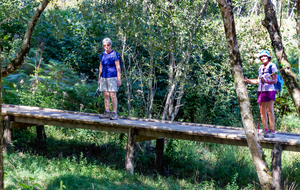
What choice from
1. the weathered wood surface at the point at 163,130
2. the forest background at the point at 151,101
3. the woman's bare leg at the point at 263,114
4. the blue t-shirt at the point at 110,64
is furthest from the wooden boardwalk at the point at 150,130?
the blue t-shirt at the point at 110,64

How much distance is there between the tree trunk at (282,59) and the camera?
9.57 ft

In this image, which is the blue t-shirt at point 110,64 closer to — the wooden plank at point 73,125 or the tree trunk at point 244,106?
the wooden plank at point 73,125

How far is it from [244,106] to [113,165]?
440 cm

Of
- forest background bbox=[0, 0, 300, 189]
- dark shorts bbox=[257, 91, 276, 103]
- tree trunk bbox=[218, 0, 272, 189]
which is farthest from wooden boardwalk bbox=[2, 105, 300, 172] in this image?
tree trunk bbox=[218, 0, 272, 189]

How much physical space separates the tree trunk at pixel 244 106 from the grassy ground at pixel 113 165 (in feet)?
8.07

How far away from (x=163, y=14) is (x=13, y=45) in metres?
7.65

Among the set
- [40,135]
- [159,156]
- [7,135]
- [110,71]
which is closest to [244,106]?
[110,71]

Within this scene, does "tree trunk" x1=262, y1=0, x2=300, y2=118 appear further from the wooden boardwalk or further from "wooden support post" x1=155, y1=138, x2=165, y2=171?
"wooden support post" x1=155, y1=138, x2=165, y2=171

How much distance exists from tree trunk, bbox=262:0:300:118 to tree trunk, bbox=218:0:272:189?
1.43 feet

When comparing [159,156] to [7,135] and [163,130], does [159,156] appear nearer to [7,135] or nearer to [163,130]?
[163,130]

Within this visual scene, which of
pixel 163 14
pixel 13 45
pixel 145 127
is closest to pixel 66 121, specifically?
pixel 145 127

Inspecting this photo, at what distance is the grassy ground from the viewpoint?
5276 millimetres

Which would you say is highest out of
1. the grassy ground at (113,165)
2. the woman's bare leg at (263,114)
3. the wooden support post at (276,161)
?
the woman's bare leg at (263,114)

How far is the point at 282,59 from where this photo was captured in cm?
303
